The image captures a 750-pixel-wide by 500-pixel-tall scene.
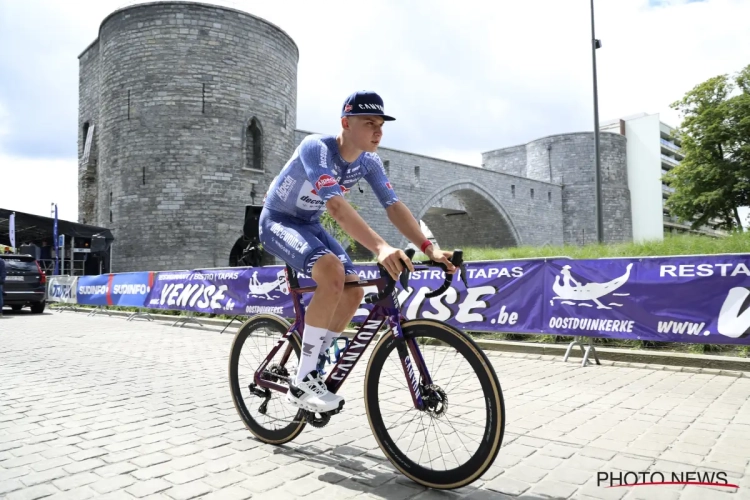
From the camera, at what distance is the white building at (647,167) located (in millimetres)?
67562

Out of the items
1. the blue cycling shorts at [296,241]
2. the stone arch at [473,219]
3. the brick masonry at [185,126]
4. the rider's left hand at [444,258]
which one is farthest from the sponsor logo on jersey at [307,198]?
the stone arch at [473,219]

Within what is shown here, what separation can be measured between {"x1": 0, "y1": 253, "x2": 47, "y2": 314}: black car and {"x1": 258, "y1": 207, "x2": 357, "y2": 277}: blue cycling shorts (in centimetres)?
1620

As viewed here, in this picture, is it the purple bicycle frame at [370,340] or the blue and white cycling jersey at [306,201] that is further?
the blue and white cycling jersey at [306,201]

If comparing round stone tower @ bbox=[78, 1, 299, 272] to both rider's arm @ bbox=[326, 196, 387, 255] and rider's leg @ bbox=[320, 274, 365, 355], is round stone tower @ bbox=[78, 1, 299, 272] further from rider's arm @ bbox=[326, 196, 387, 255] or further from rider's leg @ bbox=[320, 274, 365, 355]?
rider's arm @ bbox=[326, 196, 387, 255]

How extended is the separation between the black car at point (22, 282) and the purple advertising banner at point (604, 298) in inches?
482

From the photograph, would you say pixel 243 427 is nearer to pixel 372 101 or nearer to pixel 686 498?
pixel 372 101

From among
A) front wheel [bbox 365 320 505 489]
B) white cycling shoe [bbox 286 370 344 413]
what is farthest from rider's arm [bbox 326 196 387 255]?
white cycling shoe [bbox 286 370 344 413]

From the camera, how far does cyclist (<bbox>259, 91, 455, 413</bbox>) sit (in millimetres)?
2891

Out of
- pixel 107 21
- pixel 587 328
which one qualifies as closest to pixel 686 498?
pixel 587 328

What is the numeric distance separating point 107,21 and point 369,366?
30.3 meters

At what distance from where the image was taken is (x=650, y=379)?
5.88m

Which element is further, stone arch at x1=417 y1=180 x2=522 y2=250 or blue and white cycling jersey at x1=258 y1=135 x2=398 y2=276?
stone arch at x1=417 y1=180 x2=522 y2=250

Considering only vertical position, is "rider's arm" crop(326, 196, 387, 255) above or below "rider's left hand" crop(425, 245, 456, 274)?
above

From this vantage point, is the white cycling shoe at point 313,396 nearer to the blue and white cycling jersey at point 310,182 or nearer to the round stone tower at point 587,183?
the blue and white cycling jersey at point 310,182
